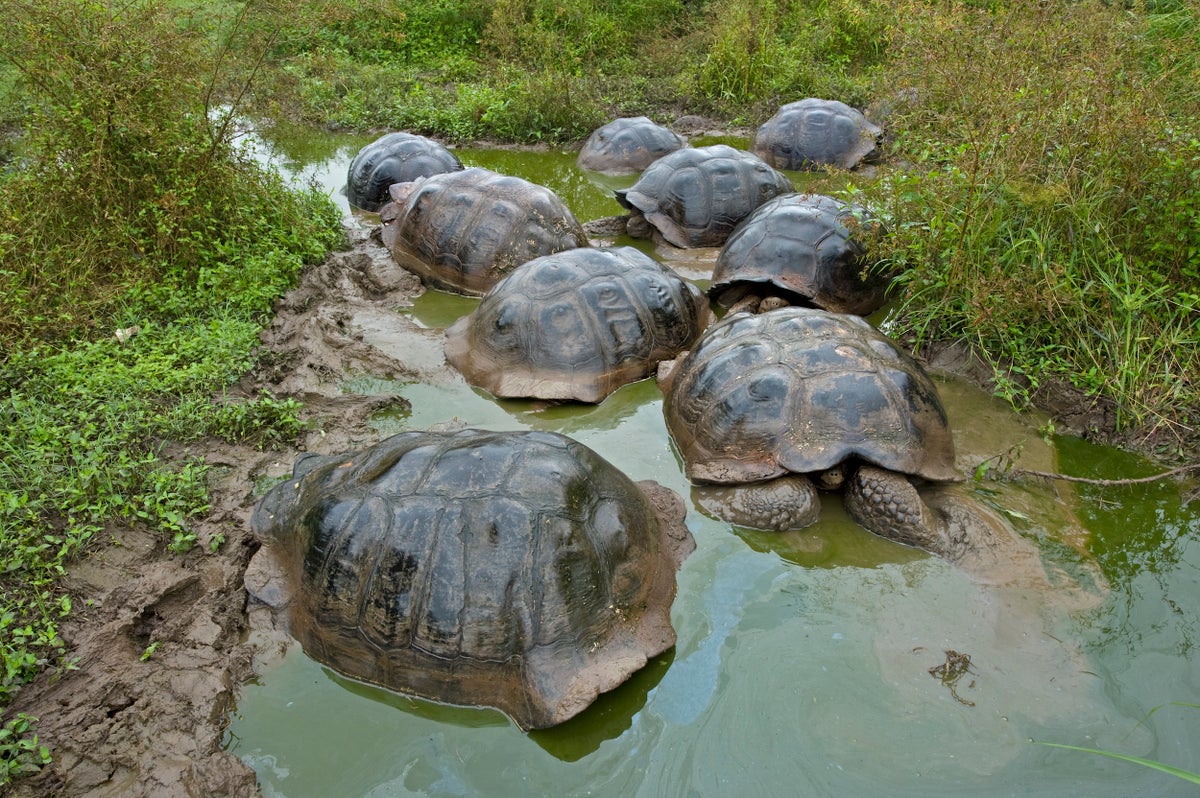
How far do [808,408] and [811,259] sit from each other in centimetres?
210

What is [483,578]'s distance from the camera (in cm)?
300

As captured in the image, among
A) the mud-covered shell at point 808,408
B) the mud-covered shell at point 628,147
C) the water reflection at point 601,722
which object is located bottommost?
the mud-covered shell at point 628,147

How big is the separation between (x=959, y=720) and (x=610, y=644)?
1.42m

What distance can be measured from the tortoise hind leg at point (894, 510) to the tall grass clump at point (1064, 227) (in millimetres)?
1357

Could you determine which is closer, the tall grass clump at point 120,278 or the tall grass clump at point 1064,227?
the tall grass clump at point 120,278

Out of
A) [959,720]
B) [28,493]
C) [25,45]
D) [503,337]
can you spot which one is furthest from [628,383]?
[25,45]

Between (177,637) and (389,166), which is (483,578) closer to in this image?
(177,637)

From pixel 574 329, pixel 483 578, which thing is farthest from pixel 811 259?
pixel 483 578

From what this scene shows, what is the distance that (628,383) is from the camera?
526cm

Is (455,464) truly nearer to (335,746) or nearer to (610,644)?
(610,644)

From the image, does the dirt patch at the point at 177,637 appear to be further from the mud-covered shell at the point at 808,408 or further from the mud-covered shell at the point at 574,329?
the mud-covered shell at the point at 808,408

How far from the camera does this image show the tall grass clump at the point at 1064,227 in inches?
182

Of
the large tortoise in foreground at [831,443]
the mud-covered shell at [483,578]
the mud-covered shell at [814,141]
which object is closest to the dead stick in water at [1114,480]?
the large tortoise in foreground at [831,443]

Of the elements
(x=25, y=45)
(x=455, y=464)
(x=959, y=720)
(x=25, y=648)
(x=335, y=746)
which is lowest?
(x=959, y=720)
